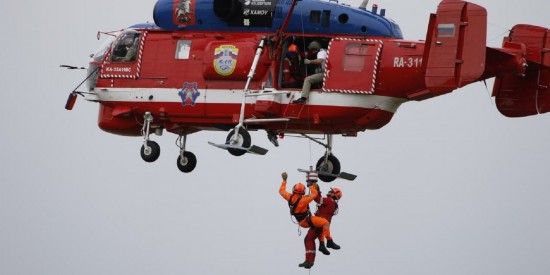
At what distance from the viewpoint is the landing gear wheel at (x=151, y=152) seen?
4006cm

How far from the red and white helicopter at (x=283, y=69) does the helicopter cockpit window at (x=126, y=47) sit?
20 millimetres

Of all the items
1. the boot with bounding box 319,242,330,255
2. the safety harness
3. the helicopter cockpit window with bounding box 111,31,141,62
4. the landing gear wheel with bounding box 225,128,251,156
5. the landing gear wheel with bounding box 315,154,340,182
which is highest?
the helicopter cockpit window with bounding box 111,31,141,62

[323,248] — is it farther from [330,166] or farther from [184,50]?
[184,50]

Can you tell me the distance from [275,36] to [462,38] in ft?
13.2

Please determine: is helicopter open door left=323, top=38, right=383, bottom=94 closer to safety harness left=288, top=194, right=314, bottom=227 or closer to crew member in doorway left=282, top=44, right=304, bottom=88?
crew member in doorway left=282, top=44, right=304, bottom=88

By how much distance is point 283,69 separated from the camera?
38.8 m

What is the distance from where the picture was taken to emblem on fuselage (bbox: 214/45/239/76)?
38875 millimetres

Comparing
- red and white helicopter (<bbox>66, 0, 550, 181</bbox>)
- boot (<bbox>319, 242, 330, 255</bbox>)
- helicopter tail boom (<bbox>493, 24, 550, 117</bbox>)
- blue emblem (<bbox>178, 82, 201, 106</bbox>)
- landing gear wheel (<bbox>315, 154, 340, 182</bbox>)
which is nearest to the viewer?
red and white helicopter (<bbox>66, 0, 550, 181</bbox>)

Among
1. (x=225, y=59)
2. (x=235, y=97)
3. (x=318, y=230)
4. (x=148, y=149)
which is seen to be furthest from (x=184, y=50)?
(x=318, y=230)

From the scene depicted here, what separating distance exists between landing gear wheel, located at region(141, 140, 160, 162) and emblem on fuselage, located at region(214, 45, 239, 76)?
7.18 ft

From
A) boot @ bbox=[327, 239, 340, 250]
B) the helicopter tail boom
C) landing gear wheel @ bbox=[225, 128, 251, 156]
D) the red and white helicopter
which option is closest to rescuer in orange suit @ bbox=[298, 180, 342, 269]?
boot @ bbox=[327, 239, 340, 250]

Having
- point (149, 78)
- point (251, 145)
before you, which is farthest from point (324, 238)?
point (149, 78)

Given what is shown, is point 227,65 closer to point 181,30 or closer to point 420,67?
point 181,30

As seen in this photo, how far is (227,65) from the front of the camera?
3894 cm
